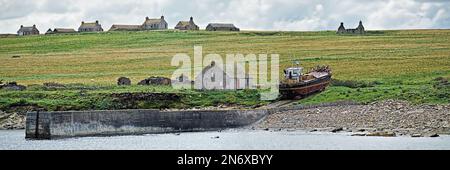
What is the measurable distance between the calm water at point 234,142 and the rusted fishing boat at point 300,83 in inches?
569

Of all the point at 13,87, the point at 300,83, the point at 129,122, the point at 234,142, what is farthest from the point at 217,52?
the point at 234,142

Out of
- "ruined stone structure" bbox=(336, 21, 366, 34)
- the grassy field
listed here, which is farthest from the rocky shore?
"ruined stone structure" bbox=(336, 21, 366, 34)

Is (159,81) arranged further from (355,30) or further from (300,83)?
(355,30)

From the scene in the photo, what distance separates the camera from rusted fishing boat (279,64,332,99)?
7762 cm

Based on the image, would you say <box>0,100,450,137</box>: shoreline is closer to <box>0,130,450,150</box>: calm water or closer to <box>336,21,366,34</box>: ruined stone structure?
<box>0,130,450,150</box>: calm water

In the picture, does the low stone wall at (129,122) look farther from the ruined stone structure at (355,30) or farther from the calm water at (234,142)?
the ruined stone structure at (355,30)

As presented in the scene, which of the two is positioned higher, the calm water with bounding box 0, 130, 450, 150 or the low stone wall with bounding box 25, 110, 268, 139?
the low stone wall with bounding box 25, 110, 268, 139

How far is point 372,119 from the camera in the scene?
6494 centimetres

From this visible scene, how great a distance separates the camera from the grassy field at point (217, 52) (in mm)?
75938

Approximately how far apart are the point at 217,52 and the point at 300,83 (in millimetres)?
46251

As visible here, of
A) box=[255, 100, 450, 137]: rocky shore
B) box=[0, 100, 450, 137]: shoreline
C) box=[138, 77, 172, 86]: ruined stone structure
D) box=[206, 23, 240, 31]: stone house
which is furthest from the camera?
box=[206, 23, 240, 31]: stone house

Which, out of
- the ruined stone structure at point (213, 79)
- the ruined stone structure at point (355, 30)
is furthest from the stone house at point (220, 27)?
the ruined stone structure at point (213, 79)

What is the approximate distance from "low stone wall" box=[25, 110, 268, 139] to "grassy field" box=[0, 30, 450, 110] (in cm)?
831
